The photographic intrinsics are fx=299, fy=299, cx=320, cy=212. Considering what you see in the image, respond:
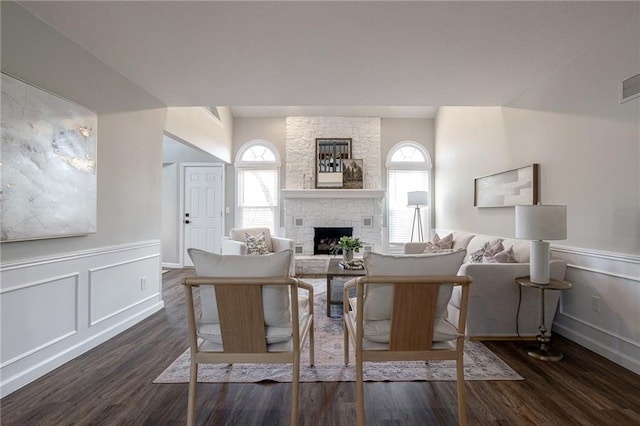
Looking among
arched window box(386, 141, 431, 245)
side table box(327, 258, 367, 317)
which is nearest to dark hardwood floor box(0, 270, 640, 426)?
side table box(327, 258, 367, 317)

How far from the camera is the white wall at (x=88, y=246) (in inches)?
76.9

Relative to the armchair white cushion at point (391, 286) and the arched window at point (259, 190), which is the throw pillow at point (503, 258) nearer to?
the armchair white cushion at point (391, 286)

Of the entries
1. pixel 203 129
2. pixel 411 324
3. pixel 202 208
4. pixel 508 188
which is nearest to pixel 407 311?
pixel 411 324

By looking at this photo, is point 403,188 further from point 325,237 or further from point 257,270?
point 257,270

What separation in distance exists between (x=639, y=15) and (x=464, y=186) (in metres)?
3.08

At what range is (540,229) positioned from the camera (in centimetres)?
231

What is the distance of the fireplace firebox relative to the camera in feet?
20.4

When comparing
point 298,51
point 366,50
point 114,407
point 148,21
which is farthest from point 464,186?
point 114,407

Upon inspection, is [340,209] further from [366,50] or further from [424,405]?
[424,405]

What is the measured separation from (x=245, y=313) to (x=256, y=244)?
11.4ft

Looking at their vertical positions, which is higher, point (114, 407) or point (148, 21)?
point (148, 21)

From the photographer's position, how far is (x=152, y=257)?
3537 millimetres

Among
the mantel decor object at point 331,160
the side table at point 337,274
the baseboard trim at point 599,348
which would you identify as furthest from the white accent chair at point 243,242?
the baseboard trim at point 599,348

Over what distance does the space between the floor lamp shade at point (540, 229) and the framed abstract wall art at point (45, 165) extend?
11.7 feet
